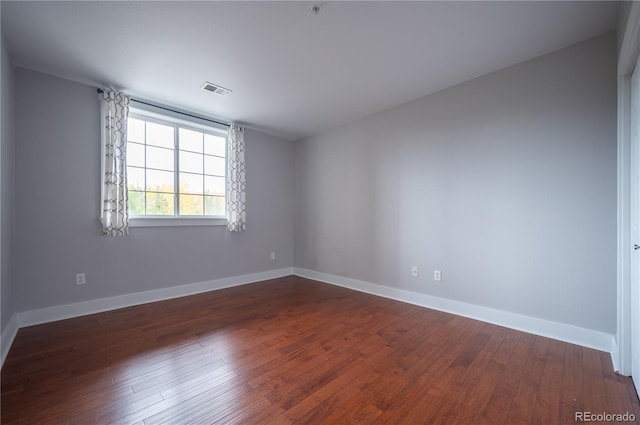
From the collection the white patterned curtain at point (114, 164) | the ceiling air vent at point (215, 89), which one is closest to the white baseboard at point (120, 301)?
the white patterned curtain at point (114, 164)

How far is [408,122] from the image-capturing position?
3312 mm

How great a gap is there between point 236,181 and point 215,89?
4.53ft

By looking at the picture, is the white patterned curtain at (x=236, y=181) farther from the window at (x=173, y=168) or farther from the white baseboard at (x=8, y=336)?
the white baseboard at (x=8, y=336)

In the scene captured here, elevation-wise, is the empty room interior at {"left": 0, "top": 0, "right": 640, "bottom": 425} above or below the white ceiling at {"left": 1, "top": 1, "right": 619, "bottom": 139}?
below

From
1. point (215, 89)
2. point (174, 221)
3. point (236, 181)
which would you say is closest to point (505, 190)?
point (215, 89)

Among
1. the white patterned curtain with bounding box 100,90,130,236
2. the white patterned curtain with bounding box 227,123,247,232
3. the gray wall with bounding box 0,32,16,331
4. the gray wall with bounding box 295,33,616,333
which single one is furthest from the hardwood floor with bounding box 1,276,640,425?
the white patterned curtain with bounding box 227,123,247,232

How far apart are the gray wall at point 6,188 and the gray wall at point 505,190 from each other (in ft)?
11.8

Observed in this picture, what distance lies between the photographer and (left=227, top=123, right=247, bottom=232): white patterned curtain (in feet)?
13.0

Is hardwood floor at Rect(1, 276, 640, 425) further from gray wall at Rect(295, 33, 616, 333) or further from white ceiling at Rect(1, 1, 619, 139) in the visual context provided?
white ceiling at Rect(1, 1, 619, 139)

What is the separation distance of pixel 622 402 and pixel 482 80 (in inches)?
110

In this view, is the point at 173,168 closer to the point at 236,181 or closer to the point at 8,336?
the point at 236,181

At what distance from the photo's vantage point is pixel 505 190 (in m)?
2.56

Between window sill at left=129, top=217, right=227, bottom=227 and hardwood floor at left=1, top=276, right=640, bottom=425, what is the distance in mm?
1058

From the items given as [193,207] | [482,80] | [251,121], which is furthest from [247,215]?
[482,80]
